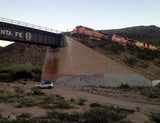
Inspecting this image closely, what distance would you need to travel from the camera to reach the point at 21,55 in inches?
4124

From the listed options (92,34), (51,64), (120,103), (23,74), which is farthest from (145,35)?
(120,103)

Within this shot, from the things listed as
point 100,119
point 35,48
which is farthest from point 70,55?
point 35,48

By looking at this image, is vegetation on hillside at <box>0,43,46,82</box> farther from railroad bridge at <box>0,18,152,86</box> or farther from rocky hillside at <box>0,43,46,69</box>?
railroad bridge at <box>0,18,152,86</box>

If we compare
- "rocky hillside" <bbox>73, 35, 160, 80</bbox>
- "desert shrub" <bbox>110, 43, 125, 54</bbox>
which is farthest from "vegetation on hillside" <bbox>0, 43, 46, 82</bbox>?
"desert shrub" <bbox>110, 43, 125, 54</bbox>

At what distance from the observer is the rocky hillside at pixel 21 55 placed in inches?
3691

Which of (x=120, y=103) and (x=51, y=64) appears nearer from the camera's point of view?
(x=120, y=103)

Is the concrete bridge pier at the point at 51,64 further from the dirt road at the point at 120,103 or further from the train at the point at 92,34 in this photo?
the train at the point at 92,34

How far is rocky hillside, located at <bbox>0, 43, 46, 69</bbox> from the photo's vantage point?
93756mm

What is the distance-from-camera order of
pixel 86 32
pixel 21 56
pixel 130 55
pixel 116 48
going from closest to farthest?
pixel 116 48
pixel 130 55
pixel 86 32
pixel 21 56

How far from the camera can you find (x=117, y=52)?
39531 mm

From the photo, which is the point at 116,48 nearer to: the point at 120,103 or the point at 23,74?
the point at 120,103

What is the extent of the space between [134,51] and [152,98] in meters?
24.0

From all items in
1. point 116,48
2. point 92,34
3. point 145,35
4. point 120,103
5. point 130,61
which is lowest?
point 120,103

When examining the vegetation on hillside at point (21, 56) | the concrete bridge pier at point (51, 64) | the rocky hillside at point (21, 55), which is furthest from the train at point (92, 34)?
the rocky hillside at point (21, 55)
